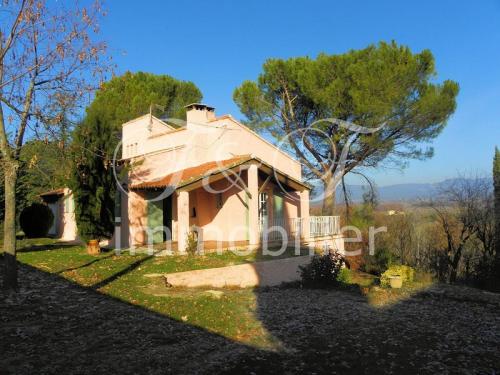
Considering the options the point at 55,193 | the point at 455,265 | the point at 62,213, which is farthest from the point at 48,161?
the point at 455,265

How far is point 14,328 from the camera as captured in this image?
6539 mm

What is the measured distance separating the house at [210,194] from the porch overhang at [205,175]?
5cm

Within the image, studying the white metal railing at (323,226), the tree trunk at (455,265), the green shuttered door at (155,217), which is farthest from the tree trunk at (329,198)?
the green shuttered door at (155,217)

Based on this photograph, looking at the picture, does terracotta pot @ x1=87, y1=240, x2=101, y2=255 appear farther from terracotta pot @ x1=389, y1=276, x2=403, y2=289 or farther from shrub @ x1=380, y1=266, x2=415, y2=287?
terracotta pot @ x1=389, y1=276, x2=403, y2=289

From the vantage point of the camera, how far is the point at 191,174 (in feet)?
50.3

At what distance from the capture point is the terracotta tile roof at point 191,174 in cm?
1443

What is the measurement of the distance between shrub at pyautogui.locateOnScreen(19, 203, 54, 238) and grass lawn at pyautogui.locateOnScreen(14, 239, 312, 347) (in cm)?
794

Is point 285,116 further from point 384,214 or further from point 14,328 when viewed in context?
point 14,328

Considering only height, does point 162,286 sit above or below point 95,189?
below

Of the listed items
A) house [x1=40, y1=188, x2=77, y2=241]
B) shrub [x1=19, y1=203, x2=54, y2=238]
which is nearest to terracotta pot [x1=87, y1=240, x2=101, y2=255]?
house [x1=40, y1=188, x2=77, y2=241]

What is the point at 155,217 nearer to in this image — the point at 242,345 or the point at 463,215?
the point at 242,345

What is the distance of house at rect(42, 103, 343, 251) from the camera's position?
16047mm

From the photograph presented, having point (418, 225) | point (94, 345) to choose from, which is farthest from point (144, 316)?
point (418, 225)

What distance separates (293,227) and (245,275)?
6.00 metres
